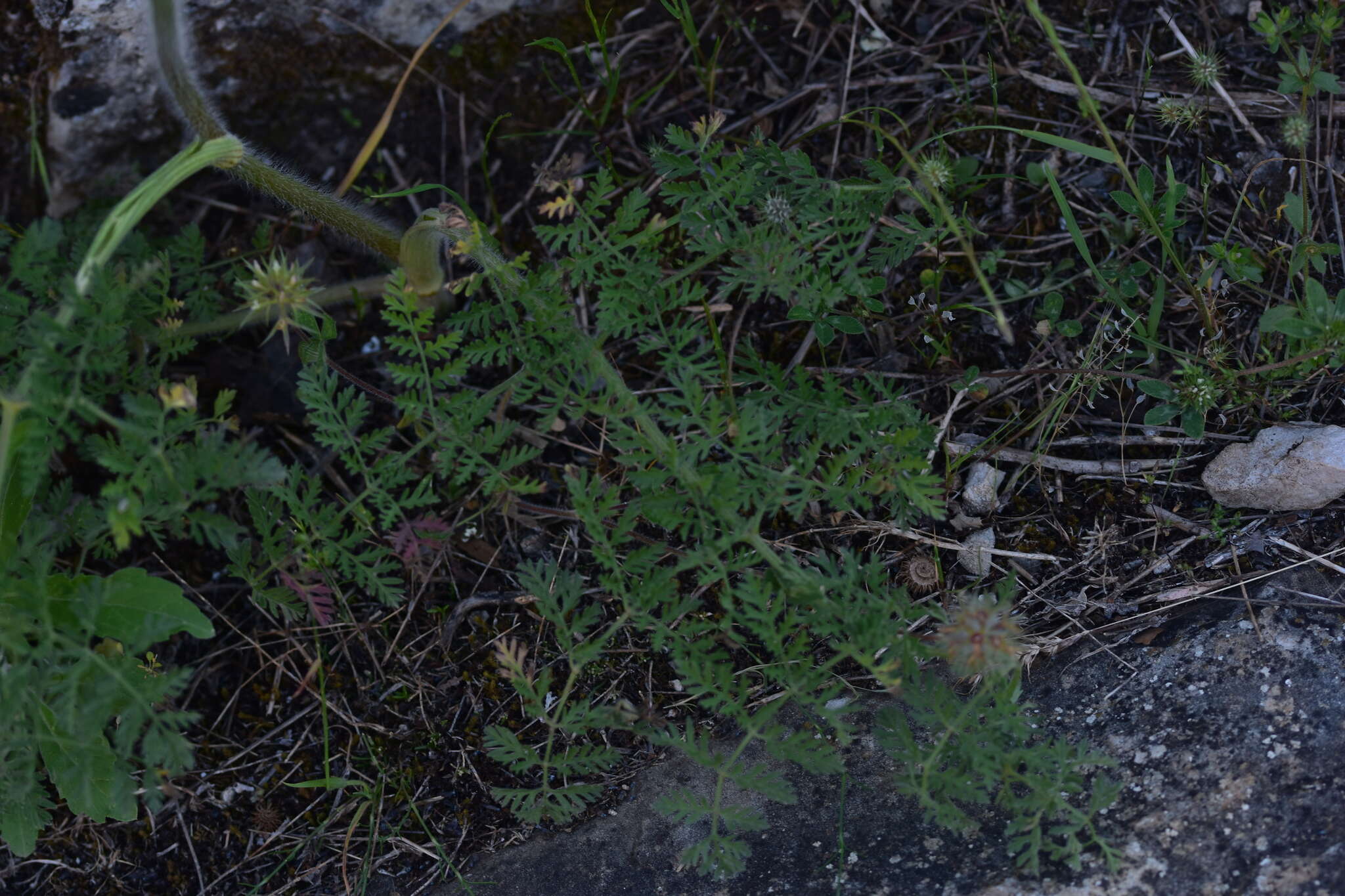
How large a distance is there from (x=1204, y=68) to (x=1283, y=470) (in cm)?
122

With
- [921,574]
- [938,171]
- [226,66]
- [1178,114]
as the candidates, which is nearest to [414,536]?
[921,574]

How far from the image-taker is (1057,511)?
290 cm

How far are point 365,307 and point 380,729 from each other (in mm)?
1395

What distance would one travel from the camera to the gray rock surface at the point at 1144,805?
221 centimetres

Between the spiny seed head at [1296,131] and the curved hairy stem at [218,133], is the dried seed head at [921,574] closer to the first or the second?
the spiny seed head at [1296,131]

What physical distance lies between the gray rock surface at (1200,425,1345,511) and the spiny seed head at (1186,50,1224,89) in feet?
3.49

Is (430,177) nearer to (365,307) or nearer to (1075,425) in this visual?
(365,307)

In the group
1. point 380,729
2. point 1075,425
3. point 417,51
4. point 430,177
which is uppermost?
point 417,51

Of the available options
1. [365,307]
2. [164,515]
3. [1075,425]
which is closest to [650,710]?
[164,515]

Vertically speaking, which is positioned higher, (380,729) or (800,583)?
(800,583)

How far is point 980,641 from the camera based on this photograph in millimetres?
2094

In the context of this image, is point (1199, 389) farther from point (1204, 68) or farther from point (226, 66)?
point (226, 66)

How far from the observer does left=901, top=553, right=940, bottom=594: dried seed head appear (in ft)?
9.38

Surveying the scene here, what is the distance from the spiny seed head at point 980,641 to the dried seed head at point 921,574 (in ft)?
2.10
